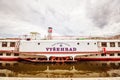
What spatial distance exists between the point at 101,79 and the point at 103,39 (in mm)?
10516

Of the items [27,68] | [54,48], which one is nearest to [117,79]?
[54,48]

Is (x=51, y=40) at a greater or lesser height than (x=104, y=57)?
greater

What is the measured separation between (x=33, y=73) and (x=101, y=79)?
9415 mm

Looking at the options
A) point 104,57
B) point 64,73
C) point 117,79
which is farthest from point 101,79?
point 104,57

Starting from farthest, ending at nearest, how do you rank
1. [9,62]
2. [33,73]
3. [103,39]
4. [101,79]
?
[103,39] < [9,62] < [33,73] < [101,79]

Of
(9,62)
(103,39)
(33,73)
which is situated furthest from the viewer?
(103,39)

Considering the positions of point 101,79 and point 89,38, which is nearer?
point 101,79

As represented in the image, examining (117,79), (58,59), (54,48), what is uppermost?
(54,48)

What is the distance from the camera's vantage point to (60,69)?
79.3ft

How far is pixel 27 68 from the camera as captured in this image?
80.9 ft

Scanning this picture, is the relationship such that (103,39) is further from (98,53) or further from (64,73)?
(64,73)

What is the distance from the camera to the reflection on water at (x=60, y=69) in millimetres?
22641

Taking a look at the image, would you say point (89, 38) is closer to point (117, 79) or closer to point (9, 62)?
point (117, 79)

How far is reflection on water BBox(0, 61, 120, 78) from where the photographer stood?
22.6 meters
